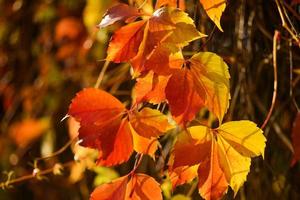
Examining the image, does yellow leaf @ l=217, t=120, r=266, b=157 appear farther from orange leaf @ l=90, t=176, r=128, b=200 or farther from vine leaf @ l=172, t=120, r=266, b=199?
orange leaf @ l=90, t=176, r=128, b=200

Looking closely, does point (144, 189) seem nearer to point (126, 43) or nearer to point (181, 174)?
point (181, 174)

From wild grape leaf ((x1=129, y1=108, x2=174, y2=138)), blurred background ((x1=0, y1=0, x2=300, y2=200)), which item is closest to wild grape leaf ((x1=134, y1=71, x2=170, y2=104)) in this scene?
wild grape leaf ((x1=129, y1=108, x2=174, y2=138))

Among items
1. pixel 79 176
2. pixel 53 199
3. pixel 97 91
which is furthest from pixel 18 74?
pixel 97 91

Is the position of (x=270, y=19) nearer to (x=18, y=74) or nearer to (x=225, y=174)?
(x=225, y=174)

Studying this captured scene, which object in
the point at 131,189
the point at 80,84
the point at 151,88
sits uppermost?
the point at 151,88

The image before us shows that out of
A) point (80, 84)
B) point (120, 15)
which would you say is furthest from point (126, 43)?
point (80, 84)

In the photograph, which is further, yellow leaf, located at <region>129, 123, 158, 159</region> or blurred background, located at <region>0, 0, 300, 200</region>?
blurred background, located at <region>0, 0, 300, 200</region>
